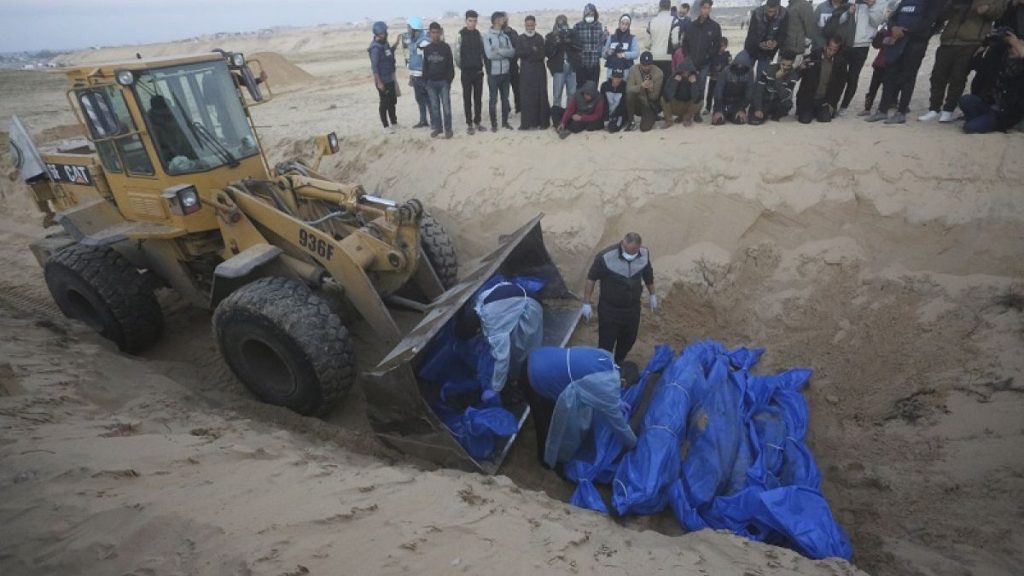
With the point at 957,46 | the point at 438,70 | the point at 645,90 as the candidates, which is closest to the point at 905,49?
the point at 957,46

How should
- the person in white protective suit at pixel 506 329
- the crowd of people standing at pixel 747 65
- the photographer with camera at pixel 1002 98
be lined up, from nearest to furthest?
the person in white protective suit at pixel 506 329, the photographer with camera at pixel 1002 98, the crowd of people standing at pixel 747 65

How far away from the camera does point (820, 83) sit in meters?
7.19

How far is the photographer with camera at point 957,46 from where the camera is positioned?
6211 mm

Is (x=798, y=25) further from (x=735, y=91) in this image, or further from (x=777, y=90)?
(x=735, y=91)

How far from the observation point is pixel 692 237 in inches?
260

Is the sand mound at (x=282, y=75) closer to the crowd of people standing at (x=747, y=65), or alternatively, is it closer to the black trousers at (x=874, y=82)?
the crowd of people standing at (x=747, y=65)

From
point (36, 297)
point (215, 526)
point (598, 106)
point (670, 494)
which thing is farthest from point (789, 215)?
point (36, 297)

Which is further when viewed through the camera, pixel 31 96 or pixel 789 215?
pixel 31 96

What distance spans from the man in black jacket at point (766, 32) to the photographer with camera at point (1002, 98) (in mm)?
2202

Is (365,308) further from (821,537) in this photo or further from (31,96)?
(31,96)

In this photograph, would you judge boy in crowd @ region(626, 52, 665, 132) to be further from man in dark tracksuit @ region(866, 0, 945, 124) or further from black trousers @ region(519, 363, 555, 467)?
black trousers @ region(519, 363, 555, 467)

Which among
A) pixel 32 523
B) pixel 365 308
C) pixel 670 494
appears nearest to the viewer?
pixel 32 523

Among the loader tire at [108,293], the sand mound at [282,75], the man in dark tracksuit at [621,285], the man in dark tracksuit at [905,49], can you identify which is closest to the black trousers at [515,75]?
the man in dark tracksuit at [621,285]

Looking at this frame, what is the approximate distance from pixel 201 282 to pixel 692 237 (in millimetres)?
5450
